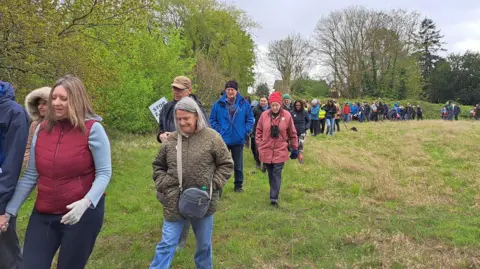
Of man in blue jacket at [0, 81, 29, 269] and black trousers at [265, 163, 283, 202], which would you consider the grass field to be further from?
man in blue jacket at [0, 81, 29, 269]

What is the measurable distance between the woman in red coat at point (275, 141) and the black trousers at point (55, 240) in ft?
13.1

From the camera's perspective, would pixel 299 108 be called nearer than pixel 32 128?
No

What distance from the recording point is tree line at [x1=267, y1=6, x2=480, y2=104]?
46.7 m

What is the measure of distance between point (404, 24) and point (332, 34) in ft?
27.3

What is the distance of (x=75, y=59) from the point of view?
33.5 ft

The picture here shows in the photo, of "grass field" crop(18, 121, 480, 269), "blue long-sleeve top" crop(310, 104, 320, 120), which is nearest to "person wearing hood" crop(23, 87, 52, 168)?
"grass field" crop(18, 121, 480, 269)

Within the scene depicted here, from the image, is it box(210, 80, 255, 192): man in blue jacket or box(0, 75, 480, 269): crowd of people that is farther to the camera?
box(210, 80, 255, 192): man in blue jacket

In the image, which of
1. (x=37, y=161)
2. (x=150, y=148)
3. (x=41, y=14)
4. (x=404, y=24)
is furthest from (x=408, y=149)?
(x=404, y=24)

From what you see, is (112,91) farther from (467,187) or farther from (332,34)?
(332,34)

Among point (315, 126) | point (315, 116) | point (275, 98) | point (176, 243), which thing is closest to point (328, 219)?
point (275, 98)

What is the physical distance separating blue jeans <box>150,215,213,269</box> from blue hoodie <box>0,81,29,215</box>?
4.05 ft

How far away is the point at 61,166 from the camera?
107 inches

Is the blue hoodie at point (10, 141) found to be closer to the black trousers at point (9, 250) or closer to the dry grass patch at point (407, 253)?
the black trousers at point (9, 250)

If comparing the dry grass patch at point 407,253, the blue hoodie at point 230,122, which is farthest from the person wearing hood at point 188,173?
the blue hoodie at point 230,122
